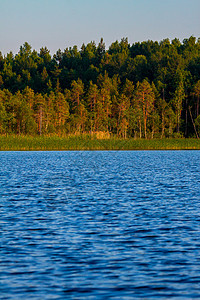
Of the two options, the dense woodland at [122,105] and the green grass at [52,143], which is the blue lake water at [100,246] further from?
the dense woodland at [122,105]

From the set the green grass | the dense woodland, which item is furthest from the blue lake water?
the dense woodland

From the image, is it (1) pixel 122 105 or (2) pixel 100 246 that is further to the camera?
(1) pixel 122 105

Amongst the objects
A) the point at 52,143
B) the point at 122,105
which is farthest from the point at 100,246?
the point at 122,105

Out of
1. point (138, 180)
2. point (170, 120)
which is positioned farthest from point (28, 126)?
point (138, 180)

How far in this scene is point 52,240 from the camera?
49.8ft

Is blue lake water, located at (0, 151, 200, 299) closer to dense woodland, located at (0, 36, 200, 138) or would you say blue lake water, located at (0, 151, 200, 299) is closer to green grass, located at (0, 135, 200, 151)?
green grass, located at (0, 135, 200, 151)

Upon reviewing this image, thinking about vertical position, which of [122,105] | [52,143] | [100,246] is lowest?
[100,246]

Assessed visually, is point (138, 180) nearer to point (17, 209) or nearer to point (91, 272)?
point (17, 209)

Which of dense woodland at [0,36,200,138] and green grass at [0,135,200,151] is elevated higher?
dense woodland at [0,36,200,138]

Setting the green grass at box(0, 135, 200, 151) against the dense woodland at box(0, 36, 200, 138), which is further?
the dense woodland at box(0, 36, 200, 138)

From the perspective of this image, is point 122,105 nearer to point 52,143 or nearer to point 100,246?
point 52,143

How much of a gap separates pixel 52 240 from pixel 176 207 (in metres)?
8.47

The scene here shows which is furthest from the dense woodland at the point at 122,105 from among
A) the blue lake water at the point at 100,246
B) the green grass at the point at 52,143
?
the blue lake water at the point at 100,246

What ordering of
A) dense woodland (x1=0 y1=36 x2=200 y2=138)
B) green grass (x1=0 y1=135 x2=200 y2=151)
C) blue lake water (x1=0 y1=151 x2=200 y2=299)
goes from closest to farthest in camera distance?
blue lake water (x1=0 y1=151 x2=200 y2=299)
green grass (x1=0 y1=135 x2=200 y2=151)
dense woodland (x1=0 y1=36 x2=200 y2=138)
